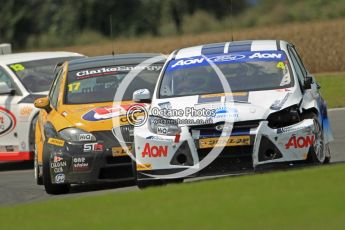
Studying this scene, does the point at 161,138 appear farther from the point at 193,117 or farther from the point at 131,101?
the point at 131,101

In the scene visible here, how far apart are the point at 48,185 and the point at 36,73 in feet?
13.9

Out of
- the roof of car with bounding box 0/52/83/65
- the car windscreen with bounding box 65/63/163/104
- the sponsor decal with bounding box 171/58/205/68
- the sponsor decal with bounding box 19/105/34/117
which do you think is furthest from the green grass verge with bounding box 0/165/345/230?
the roof of car with bounding box 0/52/83/65

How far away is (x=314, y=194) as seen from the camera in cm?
804

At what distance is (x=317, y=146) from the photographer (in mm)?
11406

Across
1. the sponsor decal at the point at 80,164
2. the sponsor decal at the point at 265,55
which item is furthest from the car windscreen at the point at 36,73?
the sponsor decal at the point at 265,55

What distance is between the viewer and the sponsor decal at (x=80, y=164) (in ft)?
39.9

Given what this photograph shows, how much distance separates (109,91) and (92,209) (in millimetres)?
5114

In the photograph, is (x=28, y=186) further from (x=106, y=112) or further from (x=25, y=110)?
(x=25, y=110)

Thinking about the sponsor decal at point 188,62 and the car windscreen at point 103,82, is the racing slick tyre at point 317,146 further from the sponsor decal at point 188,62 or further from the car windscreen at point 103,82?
the car windscreen at point 103,82

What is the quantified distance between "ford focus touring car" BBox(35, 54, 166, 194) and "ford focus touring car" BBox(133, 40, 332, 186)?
545mm

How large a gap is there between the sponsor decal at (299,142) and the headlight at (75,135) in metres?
2.29

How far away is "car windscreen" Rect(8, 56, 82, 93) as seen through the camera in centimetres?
1617

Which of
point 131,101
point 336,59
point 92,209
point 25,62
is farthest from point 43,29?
point 92,209

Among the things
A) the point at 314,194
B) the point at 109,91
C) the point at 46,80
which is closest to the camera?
the point at 314,194
